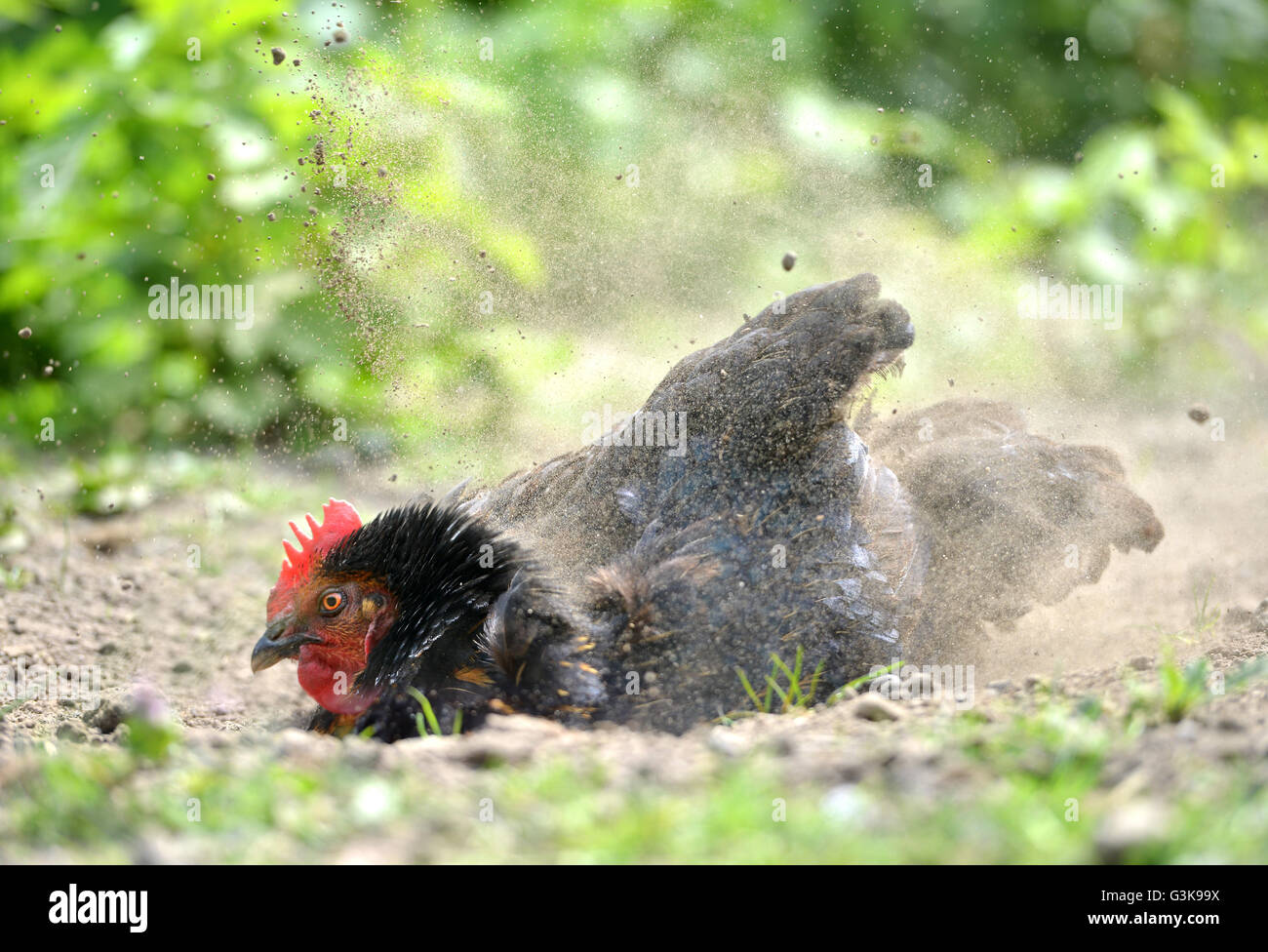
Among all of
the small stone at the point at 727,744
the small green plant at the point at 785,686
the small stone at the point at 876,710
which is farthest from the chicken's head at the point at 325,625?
the small stone at the point at 876,710

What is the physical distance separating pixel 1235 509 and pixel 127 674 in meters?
6.11

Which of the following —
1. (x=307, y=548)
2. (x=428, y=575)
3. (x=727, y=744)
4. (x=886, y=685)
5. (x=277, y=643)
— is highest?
(x=307, y=548)

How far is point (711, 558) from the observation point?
3721 mm

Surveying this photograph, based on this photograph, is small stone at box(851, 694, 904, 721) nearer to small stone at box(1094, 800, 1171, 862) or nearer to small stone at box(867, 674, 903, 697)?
small stone at box(867, 674, 903, 697)

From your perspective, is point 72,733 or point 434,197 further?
point 434,197

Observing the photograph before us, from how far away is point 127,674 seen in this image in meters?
4.87

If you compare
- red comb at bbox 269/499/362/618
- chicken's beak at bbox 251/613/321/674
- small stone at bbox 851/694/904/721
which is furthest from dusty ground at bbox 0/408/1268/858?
red comb at bbox 269/499/362/618

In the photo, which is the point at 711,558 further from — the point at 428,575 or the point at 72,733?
the point at 72,733

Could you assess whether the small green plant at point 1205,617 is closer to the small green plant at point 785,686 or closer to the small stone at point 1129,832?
the small green plant at point 785,686

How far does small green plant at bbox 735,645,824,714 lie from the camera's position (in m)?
3.54

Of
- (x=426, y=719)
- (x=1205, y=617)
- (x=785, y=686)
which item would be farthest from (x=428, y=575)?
(x=1205, y=617)

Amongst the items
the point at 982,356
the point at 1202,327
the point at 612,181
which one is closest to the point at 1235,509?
the point at 982,356

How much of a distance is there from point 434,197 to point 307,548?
296 centimetres
